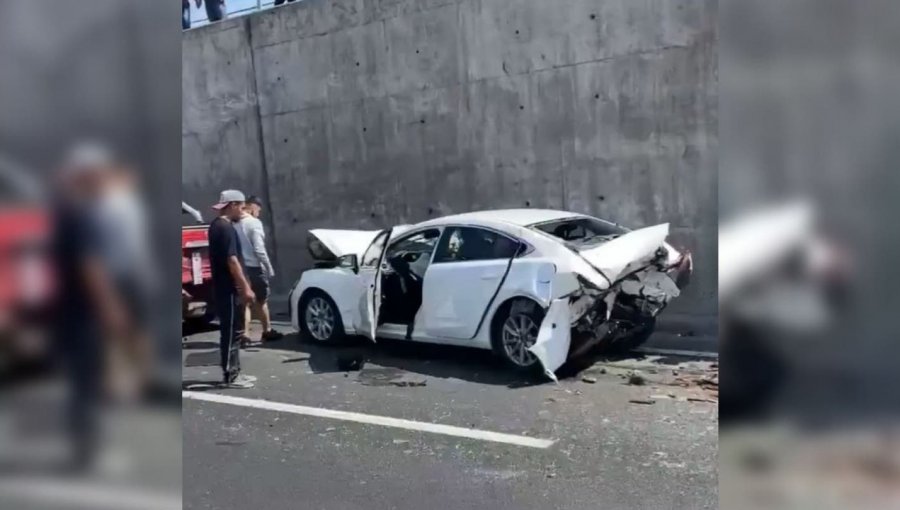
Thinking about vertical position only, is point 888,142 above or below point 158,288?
above

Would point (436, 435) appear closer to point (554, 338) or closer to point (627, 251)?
point (554, 338)

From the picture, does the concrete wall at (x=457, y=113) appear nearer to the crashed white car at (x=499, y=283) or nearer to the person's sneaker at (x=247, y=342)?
the crashed white car at (x=499, y=283)

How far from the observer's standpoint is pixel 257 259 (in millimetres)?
2176

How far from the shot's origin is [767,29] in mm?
1653

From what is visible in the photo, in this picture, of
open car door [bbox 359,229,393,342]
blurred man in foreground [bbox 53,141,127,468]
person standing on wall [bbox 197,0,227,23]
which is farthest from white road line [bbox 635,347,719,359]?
person standing on wall [bbox 197,0,227,23]

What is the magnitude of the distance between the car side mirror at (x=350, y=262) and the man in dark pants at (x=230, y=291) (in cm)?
33

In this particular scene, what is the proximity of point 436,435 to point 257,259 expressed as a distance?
83cm

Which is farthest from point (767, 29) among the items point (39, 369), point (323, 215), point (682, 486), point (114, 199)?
point (39, 369)

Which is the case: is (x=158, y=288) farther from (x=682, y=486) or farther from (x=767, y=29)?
(x=767, y=29)

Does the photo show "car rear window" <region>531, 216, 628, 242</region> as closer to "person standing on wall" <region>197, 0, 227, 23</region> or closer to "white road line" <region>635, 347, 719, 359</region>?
"white road line" <region>635, 347, 719, 359</region>

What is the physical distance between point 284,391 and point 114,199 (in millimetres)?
785

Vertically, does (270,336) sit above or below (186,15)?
below

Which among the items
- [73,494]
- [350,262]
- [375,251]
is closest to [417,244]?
[375,251]

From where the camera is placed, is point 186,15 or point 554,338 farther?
point 186,15
